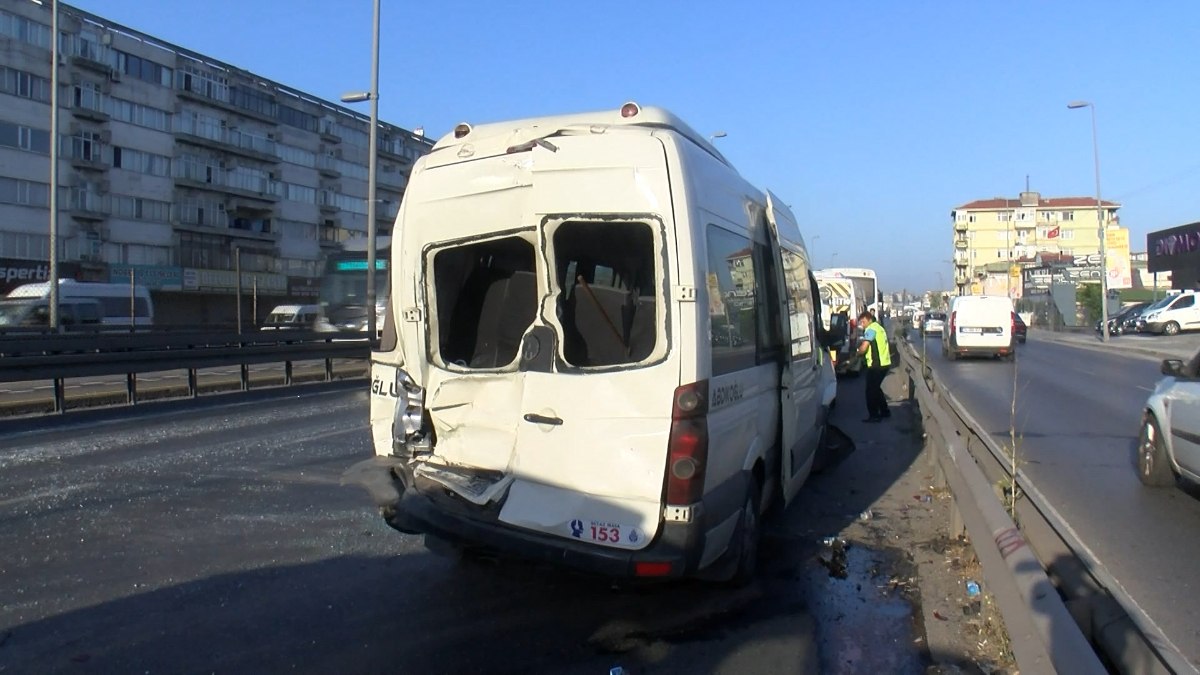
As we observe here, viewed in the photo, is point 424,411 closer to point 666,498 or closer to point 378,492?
point 378,492

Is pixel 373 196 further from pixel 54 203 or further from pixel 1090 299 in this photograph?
pixel 1090 299

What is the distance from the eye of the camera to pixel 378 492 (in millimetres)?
5629

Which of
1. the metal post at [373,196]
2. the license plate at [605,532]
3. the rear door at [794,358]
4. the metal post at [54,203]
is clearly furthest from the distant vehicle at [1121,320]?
the license plate at [605,532]

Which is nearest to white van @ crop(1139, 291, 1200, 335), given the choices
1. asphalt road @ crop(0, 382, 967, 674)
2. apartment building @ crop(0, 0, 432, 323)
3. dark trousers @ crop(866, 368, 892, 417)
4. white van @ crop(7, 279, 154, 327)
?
dark trousers @ crop(866, 368, 892, 417)

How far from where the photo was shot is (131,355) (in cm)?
1455

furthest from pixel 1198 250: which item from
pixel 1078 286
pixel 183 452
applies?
pixel 183 452

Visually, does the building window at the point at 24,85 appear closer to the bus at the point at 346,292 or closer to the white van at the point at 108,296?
the white van at the point at 108,296

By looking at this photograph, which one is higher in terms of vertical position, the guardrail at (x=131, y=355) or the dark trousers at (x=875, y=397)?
the guardrail at (x=131, y=355)

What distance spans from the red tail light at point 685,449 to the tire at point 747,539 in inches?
35.7

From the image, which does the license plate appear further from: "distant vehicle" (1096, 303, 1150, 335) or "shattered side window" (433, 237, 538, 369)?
"distant vehicle" (1096, 303, 1150, 335)

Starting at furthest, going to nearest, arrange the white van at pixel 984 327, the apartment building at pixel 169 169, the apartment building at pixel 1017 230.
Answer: the apartment building at pixel 1017 230 < the apartment building at pixel 169 169 < the white van at pixel 984 327

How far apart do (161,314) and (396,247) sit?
5917cm

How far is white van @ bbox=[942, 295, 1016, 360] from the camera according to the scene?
30.2 meters

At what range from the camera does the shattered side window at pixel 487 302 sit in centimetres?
605
